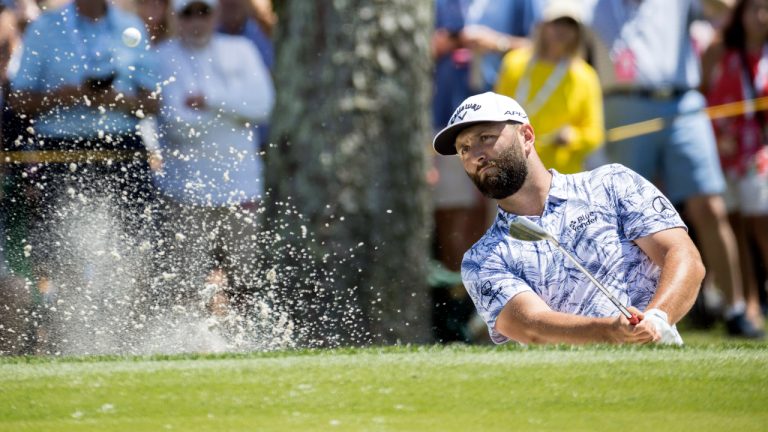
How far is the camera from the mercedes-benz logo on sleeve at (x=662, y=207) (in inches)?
213

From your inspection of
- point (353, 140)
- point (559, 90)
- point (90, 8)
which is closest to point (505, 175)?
point (559, 90)

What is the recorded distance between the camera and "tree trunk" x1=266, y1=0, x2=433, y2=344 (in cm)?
930

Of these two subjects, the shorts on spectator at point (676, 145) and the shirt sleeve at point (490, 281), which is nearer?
the shirt sleeve at point (490, 281)

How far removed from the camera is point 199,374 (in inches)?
191

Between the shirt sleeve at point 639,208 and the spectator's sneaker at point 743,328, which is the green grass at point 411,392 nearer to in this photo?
the shirt sleeve at point 639,208

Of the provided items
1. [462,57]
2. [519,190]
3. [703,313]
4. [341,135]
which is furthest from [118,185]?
[703,313]

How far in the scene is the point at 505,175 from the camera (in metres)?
5.49

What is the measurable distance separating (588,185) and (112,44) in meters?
3.78

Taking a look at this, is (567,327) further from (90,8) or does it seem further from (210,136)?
(90,8)

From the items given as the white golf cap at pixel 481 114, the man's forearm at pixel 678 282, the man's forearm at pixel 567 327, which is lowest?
the man's forearm at pixel 567 327

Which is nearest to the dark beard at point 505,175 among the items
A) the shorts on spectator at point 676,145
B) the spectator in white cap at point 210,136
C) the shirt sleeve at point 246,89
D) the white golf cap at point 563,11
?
the spectator in white cap at point 210,136


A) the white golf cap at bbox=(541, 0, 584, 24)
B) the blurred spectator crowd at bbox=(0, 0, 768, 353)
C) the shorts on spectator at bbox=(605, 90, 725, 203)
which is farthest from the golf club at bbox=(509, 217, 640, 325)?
the shorts on spectator at bbox=(605, 90, 725, 203)

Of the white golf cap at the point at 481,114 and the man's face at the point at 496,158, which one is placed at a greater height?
the white golf cap at the point at 481,114

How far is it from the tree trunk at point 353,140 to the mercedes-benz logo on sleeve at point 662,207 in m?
3.82
